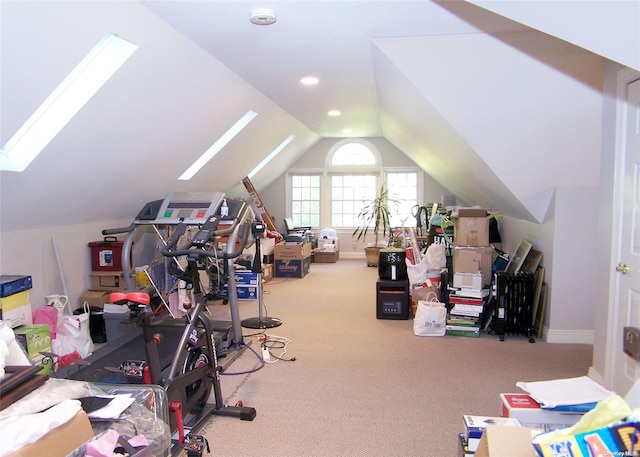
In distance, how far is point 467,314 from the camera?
4.32 meters

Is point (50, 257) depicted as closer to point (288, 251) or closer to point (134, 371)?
point (134, 371)

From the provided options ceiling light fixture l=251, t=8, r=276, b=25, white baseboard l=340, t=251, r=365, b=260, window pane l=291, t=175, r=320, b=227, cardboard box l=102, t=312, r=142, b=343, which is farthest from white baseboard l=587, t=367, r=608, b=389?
window pane l=291, t=175, r=320, b=227

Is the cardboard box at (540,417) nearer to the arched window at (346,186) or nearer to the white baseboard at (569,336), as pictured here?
the white baseboard at (569,336)

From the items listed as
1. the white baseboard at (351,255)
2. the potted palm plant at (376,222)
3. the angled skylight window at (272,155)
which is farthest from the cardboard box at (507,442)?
the white baseboard at (351,255)

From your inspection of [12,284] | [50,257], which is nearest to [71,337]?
[12,284]

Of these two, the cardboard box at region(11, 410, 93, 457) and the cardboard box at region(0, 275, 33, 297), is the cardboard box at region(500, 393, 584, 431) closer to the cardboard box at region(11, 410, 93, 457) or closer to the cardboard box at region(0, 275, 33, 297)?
the cardboard box at region(11, 410, 93, 457)

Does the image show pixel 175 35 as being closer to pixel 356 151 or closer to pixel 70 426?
pixel 70 426

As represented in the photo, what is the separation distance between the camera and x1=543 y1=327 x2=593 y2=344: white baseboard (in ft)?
13.2

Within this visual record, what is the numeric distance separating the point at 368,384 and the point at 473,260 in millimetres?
1906

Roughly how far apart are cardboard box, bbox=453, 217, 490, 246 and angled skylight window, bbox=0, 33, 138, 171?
11.3 feet

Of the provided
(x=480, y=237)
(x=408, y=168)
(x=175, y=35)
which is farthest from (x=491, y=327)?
(x=408, y=168)

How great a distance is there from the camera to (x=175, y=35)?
294cm

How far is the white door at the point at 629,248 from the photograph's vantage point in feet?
8.23

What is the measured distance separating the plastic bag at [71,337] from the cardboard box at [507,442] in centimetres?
330
